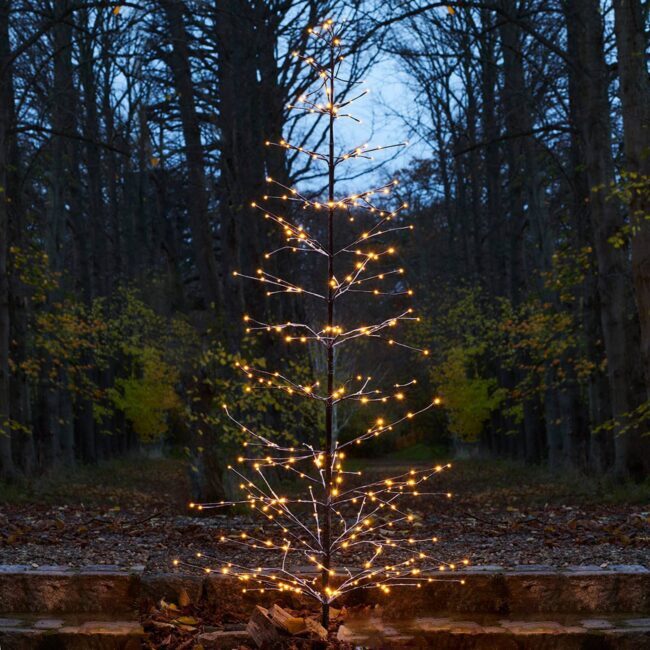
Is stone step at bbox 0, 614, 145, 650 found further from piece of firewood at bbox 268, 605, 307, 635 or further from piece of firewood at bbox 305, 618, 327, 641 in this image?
piece of firewood at bbox 305, 618, 327, 641

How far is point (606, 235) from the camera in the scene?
1386 centimetres

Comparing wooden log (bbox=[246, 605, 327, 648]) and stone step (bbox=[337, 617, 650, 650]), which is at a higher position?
wooden log (bbox=[246, 605, 327, 648])

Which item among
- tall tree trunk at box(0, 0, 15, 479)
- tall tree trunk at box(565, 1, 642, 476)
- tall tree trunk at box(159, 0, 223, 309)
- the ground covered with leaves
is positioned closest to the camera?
the ground covered with leaves

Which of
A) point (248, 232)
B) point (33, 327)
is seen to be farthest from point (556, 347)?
point (33, 327)

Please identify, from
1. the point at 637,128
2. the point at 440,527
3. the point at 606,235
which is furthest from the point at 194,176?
the point at 440,527

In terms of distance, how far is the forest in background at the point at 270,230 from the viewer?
13.8m

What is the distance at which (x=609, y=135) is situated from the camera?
14.3m

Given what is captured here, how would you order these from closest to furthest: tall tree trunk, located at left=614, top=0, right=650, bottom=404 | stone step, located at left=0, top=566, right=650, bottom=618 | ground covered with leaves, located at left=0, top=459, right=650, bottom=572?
stone step, located at left=0, top=566, right=650, bottom=618 → ground covered with leaves, located at left=0, top=459, right=650, bottom=572 → tall tree trunk, located at left=614, top=0, right=650, bottom=404

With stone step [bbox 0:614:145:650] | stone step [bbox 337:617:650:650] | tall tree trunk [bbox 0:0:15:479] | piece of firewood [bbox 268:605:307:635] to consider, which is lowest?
stone step [bbox 337:617:650:650]

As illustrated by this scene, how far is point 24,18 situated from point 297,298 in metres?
8.99

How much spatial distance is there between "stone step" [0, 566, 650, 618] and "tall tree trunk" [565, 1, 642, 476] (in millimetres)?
7560

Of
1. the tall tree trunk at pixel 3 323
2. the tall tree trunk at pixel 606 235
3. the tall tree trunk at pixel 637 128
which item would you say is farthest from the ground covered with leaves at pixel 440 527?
the tall tree trunk at pixel 637 128

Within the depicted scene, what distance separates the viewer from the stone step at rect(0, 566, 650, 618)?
6.48 meters

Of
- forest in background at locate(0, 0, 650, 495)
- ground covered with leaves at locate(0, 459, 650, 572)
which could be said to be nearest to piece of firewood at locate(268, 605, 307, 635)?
ground covered with leaves at locate(0, 459, 650, 572)
